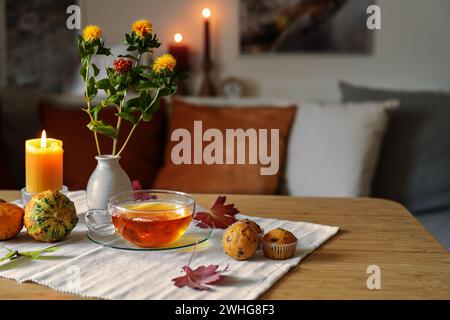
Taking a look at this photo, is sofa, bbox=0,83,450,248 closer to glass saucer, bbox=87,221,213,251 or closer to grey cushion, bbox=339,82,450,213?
grey cushion, bbox=339,82,450,213

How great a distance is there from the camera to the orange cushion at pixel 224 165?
2471 mm

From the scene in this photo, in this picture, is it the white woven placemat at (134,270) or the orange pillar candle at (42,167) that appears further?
the orange pillar candle at (42,167)

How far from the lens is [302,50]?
301 cm

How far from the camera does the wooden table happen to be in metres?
0.97

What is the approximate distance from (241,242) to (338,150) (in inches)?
57.2

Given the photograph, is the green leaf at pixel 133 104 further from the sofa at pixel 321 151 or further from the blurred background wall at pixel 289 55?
the blurred background wall at pixel 289 55

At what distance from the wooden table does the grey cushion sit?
0.96m

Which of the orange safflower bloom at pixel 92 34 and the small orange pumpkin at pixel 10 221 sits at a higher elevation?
the orange safflower bloom at pixel 92 34

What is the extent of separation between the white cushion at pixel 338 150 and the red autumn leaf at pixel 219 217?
1.22m

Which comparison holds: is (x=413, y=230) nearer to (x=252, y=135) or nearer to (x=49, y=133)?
(x=252, y=135)

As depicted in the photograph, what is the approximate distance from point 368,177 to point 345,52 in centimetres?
78

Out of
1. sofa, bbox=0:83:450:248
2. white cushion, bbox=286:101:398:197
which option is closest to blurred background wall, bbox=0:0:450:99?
sofa, bbox=0:83:450:248

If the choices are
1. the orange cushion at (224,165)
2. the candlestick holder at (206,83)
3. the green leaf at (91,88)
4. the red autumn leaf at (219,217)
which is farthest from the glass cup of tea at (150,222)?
the candlestick holder at (206,83)
